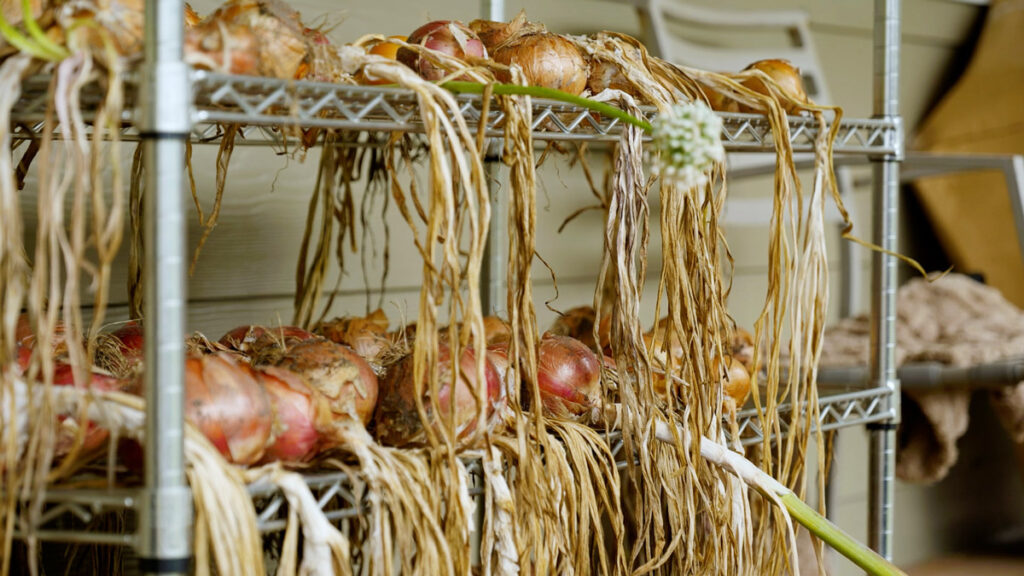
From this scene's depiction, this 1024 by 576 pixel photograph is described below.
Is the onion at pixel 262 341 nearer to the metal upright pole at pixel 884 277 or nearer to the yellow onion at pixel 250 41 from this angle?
the yellow onion at pixel 250 41

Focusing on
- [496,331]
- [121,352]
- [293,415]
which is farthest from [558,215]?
[293,415]

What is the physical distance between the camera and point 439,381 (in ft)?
3.12

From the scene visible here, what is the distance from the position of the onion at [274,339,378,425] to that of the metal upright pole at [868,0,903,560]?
0.67 meters

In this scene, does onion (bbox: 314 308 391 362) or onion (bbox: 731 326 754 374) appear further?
onion (bbox: 731 326 754 374)

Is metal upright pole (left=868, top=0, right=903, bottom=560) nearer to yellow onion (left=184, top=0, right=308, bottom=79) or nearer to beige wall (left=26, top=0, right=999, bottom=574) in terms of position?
beige wall (left=26, top=0, right=999, bottom=574)

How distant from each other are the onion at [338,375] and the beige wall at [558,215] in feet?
0.51

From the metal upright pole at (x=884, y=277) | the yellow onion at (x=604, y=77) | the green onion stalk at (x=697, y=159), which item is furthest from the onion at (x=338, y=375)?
the metal upright pole at (x=884, y=277)

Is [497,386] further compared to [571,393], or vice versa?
[571,393]

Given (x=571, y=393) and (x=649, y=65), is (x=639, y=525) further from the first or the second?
(x=649, y=65)

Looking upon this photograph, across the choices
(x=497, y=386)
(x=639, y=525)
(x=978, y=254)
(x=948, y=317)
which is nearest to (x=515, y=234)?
(x=497, y=386)

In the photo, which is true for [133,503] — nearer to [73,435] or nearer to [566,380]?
[73,435]

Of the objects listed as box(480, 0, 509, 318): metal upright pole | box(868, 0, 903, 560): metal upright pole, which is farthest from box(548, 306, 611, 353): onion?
box(868, 0, 903, 560): metal upright pole

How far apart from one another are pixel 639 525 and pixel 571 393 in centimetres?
14

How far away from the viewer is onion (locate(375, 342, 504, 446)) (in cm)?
95
